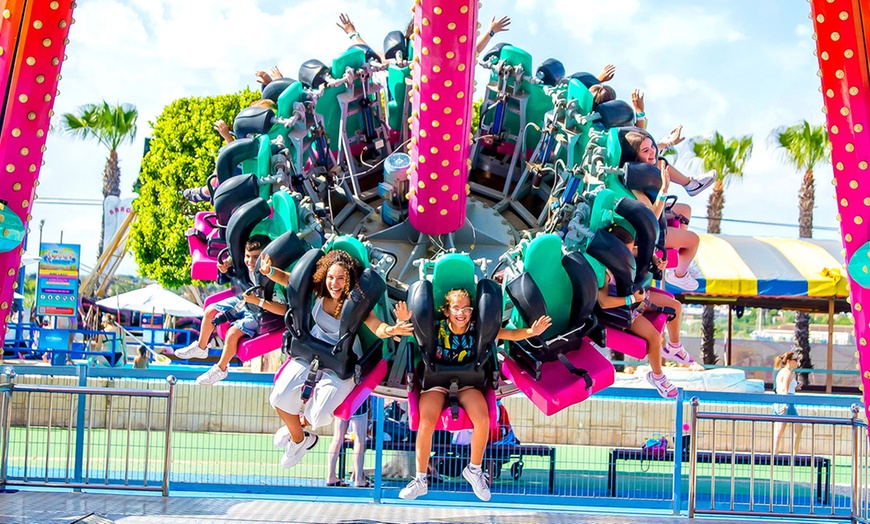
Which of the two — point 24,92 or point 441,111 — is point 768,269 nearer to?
point 441,111

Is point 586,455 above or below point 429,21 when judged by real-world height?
below

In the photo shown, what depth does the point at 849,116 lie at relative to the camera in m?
4.57

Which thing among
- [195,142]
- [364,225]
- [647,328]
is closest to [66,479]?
[364,225]

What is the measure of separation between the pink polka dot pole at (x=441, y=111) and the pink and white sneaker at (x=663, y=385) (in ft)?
5.68

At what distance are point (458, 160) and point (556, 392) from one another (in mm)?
1528

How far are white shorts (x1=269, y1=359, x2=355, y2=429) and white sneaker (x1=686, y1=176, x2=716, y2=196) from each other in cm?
326

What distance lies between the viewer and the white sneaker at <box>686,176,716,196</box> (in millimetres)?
7430

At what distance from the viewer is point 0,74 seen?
15.7ft

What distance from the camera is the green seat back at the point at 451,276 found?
5.20 metres

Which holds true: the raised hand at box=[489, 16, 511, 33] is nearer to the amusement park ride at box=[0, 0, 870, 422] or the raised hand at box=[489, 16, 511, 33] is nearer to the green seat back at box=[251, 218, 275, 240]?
the amusement park ride at box=[0, 0, 870, 422]

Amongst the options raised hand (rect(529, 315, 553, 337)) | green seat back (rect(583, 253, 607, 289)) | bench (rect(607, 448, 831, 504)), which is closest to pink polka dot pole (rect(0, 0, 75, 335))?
raised hand (rect(529, 315, 553, 337))

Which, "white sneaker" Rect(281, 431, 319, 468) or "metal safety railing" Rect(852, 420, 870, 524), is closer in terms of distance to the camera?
"white sneaker" Rect(281, 431, 319, 468)

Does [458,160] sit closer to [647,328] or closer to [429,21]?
[429,21]

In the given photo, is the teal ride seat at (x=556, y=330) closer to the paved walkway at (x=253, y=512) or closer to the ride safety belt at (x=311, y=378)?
the ride safety belt at (x=311, y=378)
